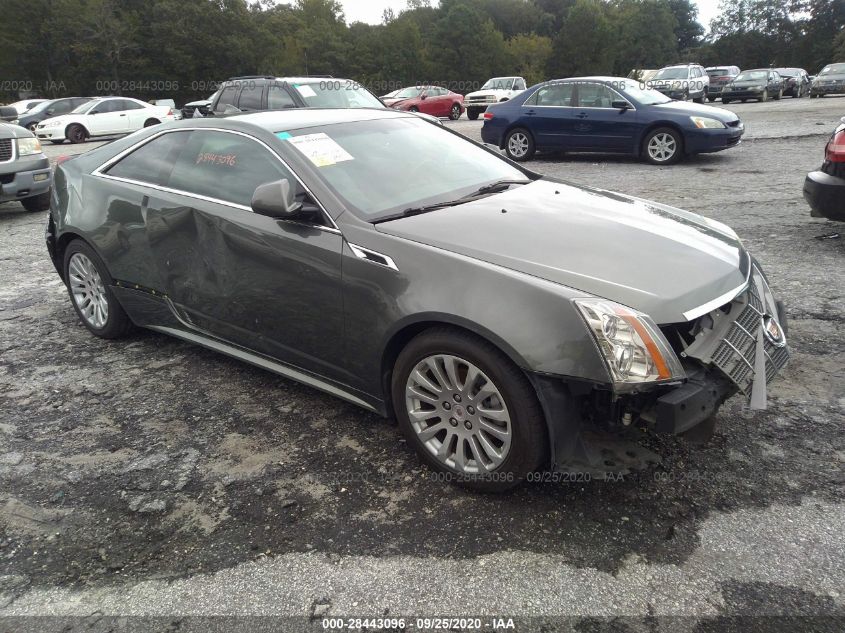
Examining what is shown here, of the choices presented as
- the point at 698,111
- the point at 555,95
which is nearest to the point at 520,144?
the point at 555,95

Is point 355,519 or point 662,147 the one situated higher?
point 662,147

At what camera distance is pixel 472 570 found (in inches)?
94.0

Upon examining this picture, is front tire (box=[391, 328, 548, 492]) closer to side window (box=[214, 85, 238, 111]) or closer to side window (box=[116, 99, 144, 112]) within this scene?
side window (box=[214, 85, 238, 111])

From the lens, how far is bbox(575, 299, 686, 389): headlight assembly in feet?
7.83

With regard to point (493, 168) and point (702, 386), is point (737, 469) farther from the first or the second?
point (493, 168)

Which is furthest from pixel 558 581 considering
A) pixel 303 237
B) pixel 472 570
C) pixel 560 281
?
pixel 303 237

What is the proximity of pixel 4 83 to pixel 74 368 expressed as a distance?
5319 cm

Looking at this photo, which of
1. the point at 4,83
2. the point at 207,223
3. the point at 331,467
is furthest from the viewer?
the point at 4,83

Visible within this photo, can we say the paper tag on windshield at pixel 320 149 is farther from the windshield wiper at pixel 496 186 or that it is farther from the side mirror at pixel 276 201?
the windshield wiper at pixel 496 186

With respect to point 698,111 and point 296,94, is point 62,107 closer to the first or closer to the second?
point 296,94

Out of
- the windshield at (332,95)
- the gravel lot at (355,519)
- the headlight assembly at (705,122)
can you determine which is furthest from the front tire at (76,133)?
the gravel lot at (355,519)

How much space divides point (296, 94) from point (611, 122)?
528 cm

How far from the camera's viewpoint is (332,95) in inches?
435

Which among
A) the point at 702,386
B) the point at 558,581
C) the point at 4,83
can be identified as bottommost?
the point at 558,581
